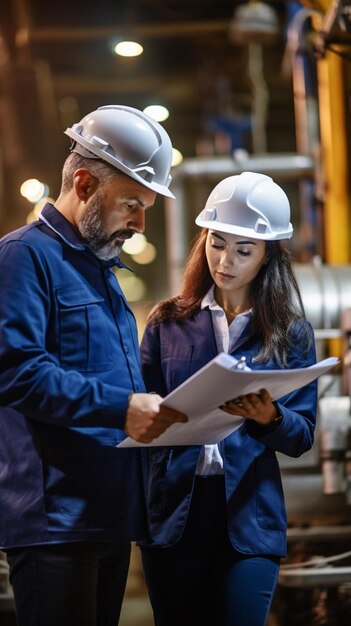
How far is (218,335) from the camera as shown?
2746mm

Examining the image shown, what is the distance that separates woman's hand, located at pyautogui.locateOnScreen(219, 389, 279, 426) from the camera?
234 cm

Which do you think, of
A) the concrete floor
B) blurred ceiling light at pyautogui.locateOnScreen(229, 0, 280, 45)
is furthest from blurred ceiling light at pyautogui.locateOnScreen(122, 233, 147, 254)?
the concrete floor

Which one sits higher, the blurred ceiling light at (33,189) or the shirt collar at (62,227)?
the blurred ceiling light at (33,189)

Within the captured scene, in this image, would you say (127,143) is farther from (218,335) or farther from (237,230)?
(218,335)

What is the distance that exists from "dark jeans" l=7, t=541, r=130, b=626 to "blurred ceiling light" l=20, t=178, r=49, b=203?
10.0m

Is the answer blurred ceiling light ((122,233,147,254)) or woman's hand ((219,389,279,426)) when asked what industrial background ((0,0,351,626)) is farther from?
blurred ceiling light ((122,233,147,254))

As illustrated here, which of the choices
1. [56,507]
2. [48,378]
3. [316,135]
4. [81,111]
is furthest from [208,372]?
[81,111]

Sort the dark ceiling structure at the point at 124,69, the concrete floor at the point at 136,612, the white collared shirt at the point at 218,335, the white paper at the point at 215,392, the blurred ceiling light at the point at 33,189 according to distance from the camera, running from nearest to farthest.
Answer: the white paper at the point at 215,392 → the white collared shirt at the point at 218,335 → the concrete floor at the point at 136,612 → the dark ceiling structure at the point at 124,69 → the blurred ceiling light at the point at 33,189

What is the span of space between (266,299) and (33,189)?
10158 millimetres

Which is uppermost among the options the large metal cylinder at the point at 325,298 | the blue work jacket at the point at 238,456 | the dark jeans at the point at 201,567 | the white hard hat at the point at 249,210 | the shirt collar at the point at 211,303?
the white hard hat at the point at 249,210

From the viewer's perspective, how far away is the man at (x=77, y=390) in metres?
2.16

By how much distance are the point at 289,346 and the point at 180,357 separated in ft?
1.02

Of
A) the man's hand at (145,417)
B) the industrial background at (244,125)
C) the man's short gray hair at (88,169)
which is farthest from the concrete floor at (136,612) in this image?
the man's short gray hair at (88,169)

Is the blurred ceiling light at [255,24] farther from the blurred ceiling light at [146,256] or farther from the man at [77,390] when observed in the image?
the blurred ceiling light at [146,256]
